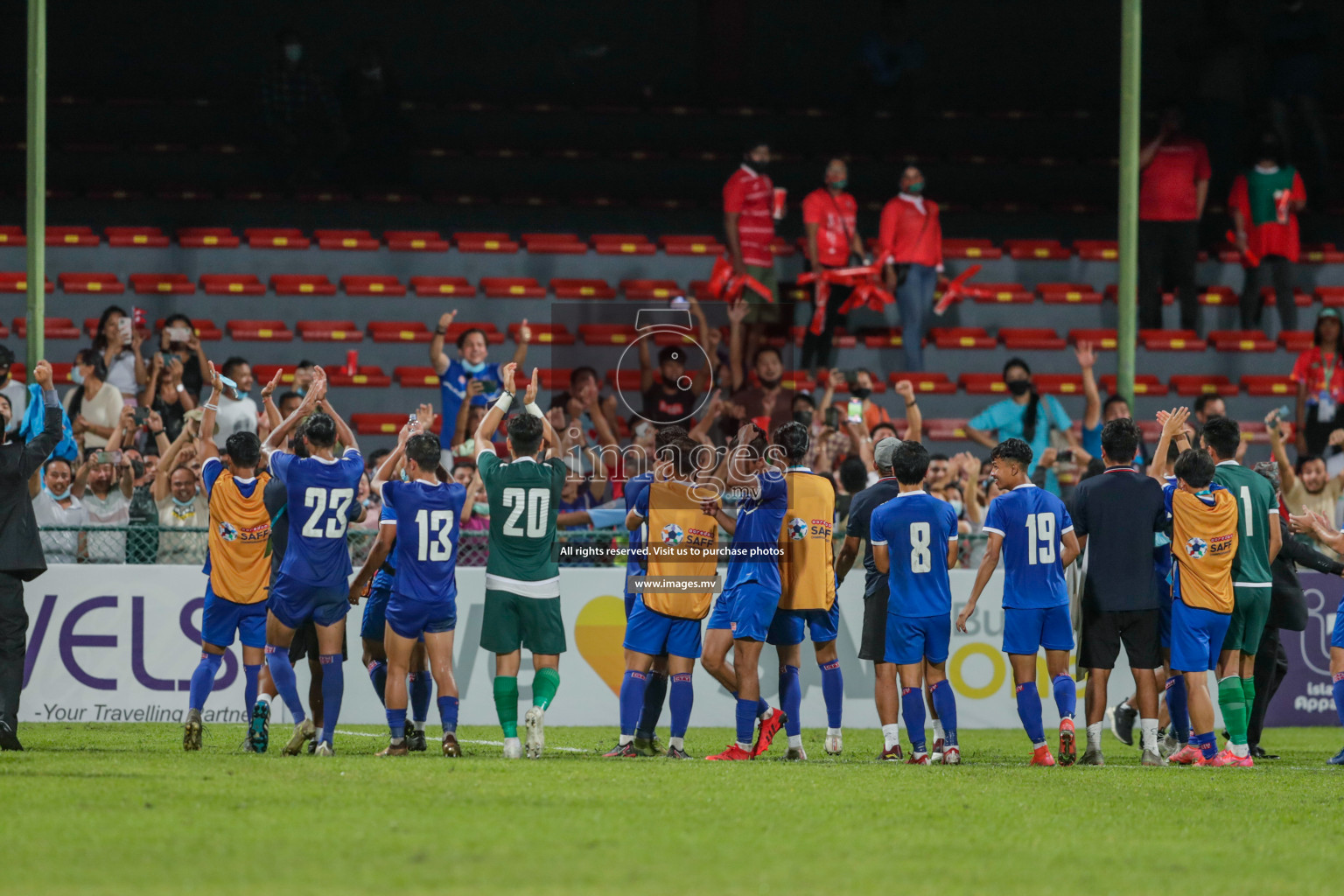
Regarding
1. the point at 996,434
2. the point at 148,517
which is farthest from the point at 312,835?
the point at 996,434

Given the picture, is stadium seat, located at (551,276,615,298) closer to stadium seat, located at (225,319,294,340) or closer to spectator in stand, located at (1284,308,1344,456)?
stadium seat, located at (225,319,294,340)

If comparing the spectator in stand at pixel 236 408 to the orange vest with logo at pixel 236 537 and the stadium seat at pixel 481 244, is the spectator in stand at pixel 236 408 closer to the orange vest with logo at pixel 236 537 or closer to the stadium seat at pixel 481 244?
the orange vest with logo at pixel 236 537

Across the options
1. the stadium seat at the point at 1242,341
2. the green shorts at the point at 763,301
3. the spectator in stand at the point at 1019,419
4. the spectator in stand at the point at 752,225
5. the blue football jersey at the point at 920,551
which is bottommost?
the blue football jersey at the point at 920,551

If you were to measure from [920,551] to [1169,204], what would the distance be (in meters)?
10.7

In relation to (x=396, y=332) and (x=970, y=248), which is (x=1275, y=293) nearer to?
(x=970, y=248)

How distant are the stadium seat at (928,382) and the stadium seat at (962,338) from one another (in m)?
0.71

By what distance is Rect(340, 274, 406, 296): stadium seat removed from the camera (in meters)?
18.9

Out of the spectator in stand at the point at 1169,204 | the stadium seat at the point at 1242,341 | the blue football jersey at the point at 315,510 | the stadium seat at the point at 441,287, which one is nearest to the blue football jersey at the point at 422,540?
the blue football jersey at the point at 315,510

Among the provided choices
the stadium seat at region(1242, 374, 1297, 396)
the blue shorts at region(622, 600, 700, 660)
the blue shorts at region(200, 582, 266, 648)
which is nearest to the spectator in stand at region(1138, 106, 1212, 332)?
the stadium seat at region(1242, 374, 1297, 396)

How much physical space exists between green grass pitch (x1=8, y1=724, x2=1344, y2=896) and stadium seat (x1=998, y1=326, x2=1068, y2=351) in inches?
395

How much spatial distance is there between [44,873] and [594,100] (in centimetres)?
1999

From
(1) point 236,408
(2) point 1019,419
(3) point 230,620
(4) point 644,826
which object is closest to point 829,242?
(2) point 1019,419

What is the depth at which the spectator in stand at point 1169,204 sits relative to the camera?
1834 cm

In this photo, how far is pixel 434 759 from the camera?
8867 millimetres
